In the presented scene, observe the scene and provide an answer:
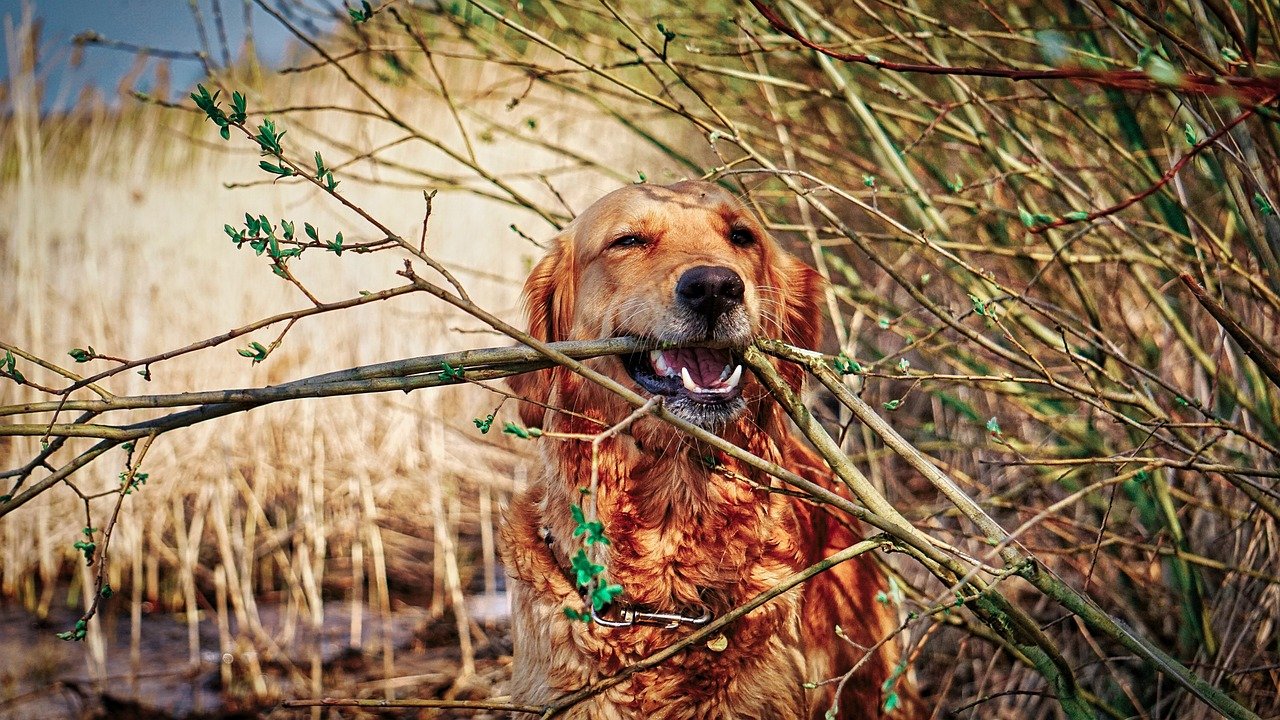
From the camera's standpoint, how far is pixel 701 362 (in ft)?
8.28

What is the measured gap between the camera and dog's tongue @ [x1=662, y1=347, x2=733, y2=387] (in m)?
2.49

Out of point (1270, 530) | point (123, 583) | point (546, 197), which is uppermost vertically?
point (546, 197)

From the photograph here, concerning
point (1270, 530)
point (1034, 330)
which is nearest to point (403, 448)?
point (1034, 330)

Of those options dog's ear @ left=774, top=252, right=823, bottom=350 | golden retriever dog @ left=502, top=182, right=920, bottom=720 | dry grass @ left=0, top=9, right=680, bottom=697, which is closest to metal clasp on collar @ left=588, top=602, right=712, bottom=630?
golden retriever dog @ left=502, top=182, right=920, bottom=720

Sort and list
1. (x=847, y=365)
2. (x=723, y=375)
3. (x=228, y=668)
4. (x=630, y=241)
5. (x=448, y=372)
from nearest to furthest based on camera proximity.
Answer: (x=448, y=372) < (x=847, y=365) < (x=723, y=375) < (x=630, y=241) < (x=228, y=668)

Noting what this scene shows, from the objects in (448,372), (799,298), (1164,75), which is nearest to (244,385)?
(799,298)

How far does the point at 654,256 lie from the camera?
2637mm

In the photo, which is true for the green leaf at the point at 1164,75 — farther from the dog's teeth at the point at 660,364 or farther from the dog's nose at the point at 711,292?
the dog's teeth at the point at 660,364

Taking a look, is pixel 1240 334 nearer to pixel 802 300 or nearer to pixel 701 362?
pixel 701 362

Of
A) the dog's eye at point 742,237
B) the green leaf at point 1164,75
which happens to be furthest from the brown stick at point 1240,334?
the dog's eye at point 742,237

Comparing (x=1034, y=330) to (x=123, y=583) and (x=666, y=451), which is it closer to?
(x=666, y=451)

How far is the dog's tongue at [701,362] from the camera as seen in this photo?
2.49 meters

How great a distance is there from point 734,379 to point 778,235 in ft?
14.5

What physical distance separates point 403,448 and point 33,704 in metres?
2.38
